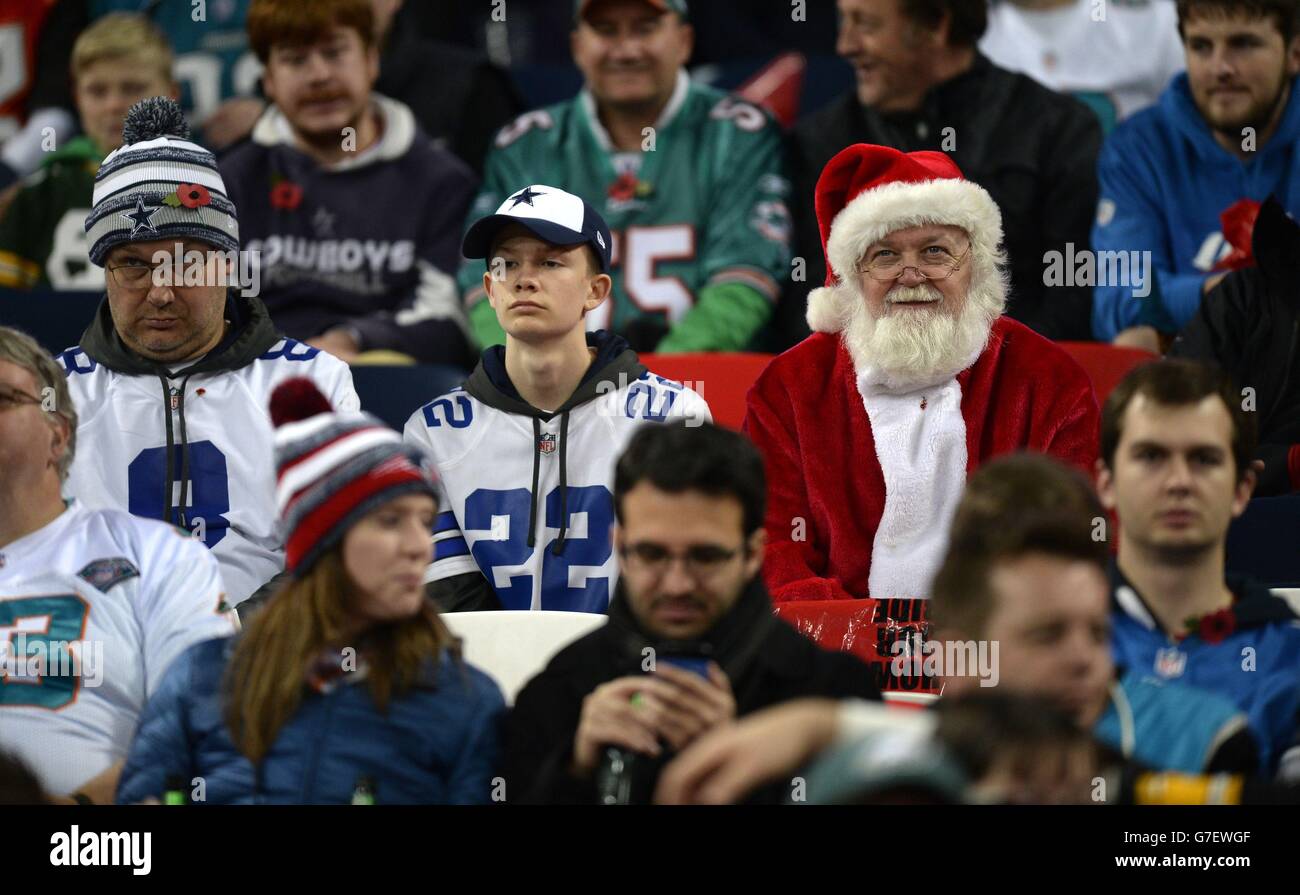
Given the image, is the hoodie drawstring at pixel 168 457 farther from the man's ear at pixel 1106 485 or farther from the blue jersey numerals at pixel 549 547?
the man's ear at pixel 1106 485

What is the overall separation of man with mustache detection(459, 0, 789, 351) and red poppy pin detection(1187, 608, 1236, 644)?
85.5 inches

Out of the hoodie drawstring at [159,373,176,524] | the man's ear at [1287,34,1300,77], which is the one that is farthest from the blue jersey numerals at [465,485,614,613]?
the man's ear at [1287,34,1300,77]

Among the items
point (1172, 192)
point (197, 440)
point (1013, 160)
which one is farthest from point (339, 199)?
point (1172, 192)

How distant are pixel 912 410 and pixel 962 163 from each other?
4.01ft

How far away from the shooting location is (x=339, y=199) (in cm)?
524

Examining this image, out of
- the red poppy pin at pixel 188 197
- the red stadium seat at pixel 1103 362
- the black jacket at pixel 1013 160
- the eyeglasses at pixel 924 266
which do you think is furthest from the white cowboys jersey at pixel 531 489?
the black jacket at pixel 1013 160

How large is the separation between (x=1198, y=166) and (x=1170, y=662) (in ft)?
7.62

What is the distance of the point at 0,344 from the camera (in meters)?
3.30

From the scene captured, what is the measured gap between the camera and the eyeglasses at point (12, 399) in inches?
129

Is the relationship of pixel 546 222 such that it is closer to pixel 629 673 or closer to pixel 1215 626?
pixel 629 673

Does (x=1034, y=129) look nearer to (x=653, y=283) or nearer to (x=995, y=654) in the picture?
(x=653, y=283)

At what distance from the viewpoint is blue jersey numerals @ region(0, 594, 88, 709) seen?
10.3 ft

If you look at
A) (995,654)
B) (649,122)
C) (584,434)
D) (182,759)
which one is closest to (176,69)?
(649,122)
